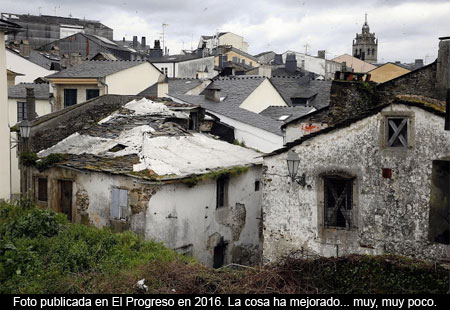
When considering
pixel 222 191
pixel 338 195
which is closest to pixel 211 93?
pixel 222 191

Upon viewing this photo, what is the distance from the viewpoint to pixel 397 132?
46.4 feet

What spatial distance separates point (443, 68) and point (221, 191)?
9238 millimetres

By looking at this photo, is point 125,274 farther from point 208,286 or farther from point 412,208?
A: point 412,208

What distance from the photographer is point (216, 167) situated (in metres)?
21.1

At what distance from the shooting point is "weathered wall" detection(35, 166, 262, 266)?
1873cm

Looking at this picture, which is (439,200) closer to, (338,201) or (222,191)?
(338,201)

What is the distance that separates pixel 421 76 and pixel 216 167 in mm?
7835

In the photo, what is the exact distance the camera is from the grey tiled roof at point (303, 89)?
42.5m

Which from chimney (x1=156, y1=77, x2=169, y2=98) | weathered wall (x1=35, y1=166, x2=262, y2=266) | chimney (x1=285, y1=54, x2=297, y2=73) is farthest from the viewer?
chimney (x1=285, y1=54, x2=297, y2=73)

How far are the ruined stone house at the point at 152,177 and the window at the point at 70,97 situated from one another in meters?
7.36

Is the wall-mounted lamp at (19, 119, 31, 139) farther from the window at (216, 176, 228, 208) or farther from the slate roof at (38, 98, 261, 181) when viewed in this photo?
the window at (216, 176, 228, 208)

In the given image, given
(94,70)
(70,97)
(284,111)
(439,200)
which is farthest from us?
(284,111)

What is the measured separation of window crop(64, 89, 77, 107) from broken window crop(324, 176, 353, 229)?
20339 millimetres

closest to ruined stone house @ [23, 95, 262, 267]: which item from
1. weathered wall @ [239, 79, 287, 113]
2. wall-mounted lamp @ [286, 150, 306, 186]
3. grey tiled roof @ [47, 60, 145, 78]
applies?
wall-mounted lamp @ [286, 150, 306, 186]
